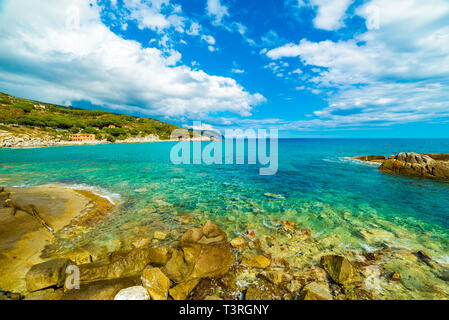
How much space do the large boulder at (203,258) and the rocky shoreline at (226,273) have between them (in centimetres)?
3

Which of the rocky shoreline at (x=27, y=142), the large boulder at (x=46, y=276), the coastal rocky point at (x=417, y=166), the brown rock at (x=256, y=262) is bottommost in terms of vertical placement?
the brown rock at (x=256, y=262)

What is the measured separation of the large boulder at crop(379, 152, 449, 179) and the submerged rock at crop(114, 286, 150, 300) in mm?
37927

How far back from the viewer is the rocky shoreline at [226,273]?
17.7 feet

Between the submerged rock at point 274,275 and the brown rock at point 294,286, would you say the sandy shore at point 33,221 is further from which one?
the brown rock at point 294,286

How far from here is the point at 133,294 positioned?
5.09 m

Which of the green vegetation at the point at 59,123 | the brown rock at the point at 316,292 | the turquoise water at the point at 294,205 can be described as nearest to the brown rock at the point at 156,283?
the brown rock at the point at 316,292

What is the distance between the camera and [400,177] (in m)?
24.8

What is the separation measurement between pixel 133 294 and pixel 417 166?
128 feet

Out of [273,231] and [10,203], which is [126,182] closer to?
[10,203]

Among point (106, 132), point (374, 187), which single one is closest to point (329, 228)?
point (374, 187)

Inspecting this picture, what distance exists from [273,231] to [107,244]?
9158 mm

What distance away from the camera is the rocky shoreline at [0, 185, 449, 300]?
541 cm

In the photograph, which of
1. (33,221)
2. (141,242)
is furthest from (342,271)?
(33,221)

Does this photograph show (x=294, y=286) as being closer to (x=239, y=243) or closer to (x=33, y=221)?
(x=239, y=243)
